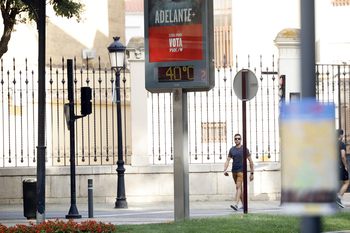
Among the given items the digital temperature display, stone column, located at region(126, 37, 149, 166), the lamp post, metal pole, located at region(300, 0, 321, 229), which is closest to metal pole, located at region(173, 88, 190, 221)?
the digital temperature display

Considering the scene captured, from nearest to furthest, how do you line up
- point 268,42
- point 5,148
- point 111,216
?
1. point 111,216
2. point 5,148
3. point 268,42

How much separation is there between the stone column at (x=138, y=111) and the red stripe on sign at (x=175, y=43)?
17.1 feet

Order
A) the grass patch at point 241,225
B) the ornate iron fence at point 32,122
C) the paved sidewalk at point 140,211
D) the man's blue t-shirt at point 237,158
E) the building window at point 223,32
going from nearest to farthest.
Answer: the grass patch at point 241,225, the paved sidewalk at point 140,211, the man's blue t-shirt at point 237,158, the ornate iron fence at point 32,122, the building window at point 223,32

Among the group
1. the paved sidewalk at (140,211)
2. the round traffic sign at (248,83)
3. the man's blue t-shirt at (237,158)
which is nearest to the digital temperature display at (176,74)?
the round traffic sign at (248,83)

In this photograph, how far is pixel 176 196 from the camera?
9.15 m

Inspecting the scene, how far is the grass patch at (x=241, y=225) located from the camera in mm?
8211

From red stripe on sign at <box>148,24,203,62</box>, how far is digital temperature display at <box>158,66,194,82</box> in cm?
15

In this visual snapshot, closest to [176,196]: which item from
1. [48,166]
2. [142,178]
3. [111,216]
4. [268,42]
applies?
[111,216]

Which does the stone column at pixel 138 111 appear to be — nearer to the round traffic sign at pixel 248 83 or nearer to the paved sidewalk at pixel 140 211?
the paved sidewalk at pixel 140 211

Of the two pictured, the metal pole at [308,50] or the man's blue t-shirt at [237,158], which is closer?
the metal pole at [308,50]

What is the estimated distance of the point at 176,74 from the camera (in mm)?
8961

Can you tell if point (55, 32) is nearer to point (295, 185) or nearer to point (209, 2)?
point (209, 2)

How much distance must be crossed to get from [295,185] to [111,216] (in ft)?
31.0

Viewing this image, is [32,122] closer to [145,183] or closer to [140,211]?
[145,183]
